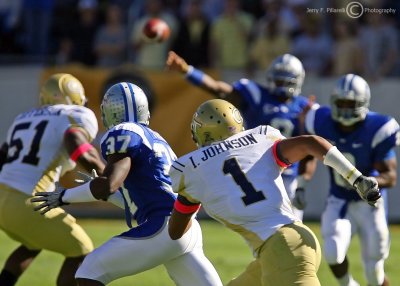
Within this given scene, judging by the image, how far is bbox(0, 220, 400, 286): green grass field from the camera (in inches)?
330

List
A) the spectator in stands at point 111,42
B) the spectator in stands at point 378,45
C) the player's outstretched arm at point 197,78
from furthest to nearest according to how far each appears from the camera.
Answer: the spectator in stands at point 111,42, the spectator in stands at point 378,45, the player's outstretched arm at point 197,78

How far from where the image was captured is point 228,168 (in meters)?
5.12

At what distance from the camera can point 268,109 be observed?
8.66m

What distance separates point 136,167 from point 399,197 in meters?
7.69

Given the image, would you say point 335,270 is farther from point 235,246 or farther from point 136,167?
point 235,246

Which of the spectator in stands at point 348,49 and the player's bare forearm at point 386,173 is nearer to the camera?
the player's bare forearm at point 386,173

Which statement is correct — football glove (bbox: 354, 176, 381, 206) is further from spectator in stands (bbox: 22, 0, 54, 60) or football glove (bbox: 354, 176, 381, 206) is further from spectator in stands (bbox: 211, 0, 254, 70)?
spectator in stands (bbox: 22, 0, 54, 60)

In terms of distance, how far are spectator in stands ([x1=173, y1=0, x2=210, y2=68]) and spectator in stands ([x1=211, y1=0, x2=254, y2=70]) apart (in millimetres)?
102

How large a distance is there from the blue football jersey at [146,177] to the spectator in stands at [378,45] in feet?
23.9

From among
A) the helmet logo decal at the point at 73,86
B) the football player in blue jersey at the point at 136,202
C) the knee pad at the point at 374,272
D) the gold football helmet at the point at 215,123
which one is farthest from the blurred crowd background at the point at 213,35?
the gold football helmet at the point at 215,123

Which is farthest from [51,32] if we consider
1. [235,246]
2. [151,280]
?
[151,280]

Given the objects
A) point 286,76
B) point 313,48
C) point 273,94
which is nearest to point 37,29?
point 313,48

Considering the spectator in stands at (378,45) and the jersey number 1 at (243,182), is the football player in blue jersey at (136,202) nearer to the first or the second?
the jersey number 1 at (243,182)

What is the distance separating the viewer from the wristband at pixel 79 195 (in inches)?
212
